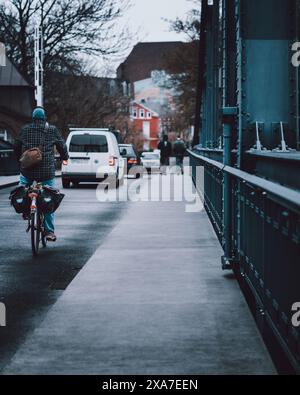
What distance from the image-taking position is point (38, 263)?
9.91m

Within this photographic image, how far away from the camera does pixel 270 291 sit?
5281 millimetres

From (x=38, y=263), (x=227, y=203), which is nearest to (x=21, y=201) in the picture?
(x=38, y=263)

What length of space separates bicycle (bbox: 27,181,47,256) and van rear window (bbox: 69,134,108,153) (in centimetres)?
1672

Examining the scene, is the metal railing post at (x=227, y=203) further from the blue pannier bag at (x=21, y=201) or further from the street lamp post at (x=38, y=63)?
the street lamp post at (x=38, y=63)

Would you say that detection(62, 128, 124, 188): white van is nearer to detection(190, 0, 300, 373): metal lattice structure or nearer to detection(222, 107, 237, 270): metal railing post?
detection(190, 0, 300, 373): metal lattice structure

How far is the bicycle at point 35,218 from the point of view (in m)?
10.4

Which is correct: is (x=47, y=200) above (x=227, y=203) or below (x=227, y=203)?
below

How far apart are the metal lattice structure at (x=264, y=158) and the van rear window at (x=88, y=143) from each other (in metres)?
18.7

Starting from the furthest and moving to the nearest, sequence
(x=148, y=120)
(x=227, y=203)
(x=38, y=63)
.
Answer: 1. (x=148, y=120)
2. (x=38, y=63)
3. (x=227, y=203)

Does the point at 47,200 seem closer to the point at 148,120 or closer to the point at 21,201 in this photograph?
the point at 21,201

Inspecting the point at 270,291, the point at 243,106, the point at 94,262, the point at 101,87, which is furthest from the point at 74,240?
the point at 101,87

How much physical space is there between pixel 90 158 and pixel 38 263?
1767 cm

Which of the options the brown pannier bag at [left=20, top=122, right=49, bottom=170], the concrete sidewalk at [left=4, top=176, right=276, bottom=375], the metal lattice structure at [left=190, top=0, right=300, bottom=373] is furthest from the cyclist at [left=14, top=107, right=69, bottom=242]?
the metal lattice structure at [left=190, top=0, right=300, bottom=373]

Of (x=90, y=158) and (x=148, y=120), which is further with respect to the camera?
(x=148, y=120)
